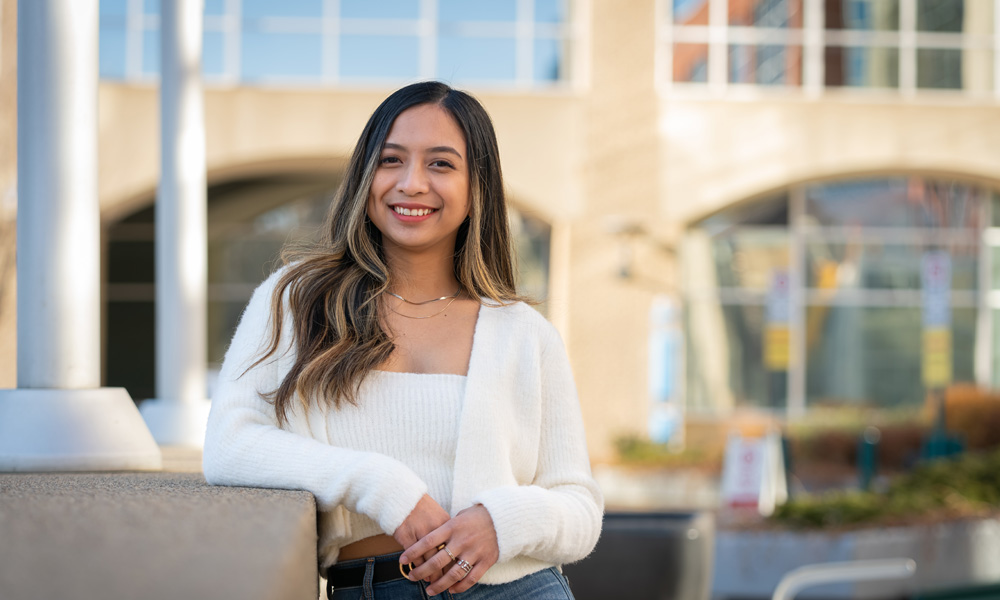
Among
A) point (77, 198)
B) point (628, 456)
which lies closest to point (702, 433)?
point (628, 456)

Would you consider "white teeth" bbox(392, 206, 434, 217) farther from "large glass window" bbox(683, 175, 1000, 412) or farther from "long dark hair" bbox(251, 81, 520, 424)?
"large glass window" bbox(683, 175, 1000, 412)

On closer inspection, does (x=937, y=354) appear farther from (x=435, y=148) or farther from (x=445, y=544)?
(x=445, y=544)

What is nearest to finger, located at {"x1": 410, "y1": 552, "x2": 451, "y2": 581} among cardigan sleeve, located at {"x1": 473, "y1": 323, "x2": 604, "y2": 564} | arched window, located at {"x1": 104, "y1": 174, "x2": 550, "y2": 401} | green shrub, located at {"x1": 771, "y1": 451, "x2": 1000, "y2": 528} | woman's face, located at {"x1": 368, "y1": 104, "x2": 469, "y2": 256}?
cardigan sleeve, located at {"x1": 473, "y1": 323, "x2": 604, "y2": 564}

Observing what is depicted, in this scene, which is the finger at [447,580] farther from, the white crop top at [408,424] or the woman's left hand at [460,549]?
the white crop top at [408,424]

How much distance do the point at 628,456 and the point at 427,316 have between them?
1150cm

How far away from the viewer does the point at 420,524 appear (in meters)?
2.01

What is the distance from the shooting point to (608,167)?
14992mm

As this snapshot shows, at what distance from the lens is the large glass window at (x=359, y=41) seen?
14.5 m

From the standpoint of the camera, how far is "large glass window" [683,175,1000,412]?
16.1 meters

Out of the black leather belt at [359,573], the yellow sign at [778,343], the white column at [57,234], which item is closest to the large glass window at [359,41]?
the yellow sign at [778,343]

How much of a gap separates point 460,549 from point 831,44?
14.6 m

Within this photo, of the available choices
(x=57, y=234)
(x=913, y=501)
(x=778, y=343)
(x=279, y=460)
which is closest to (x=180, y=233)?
(x=57, y=234)

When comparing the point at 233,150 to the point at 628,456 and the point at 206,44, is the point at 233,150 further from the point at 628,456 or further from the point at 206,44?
the point at 628,456

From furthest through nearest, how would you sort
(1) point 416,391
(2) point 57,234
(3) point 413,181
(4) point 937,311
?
(4) point 937,311, (2) point 57,234, (3) point 413,181, (1) point 416,391
